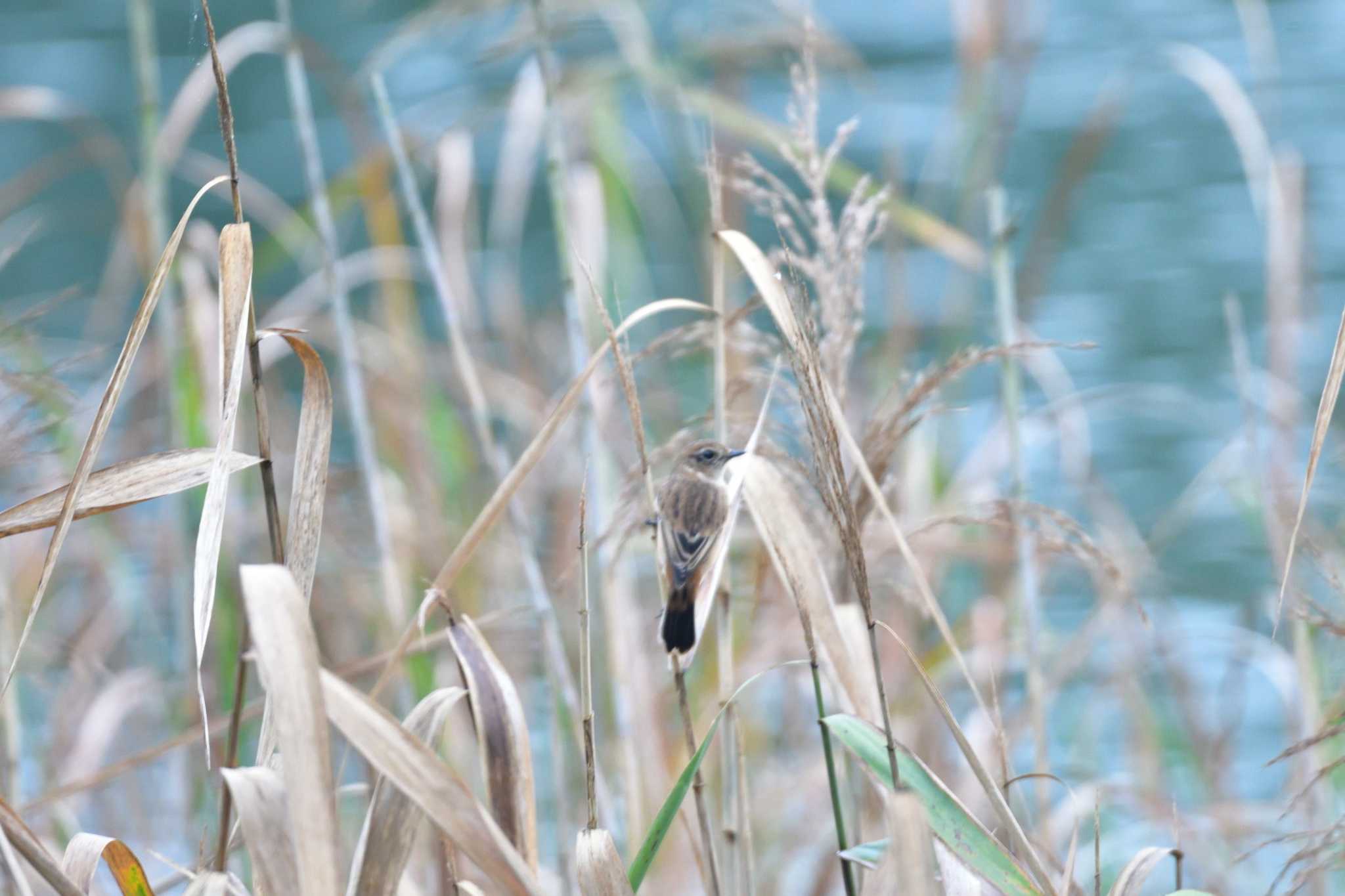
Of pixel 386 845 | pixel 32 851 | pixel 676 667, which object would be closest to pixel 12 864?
pixel 32 851

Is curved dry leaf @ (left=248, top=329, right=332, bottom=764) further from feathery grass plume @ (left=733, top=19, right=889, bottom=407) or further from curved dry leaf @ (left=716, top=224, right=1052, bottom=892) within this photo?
feathery grass plume @ (left=733, top=19, right=889, bottom=407)

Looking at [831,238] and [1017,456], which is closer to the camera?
[831,238]

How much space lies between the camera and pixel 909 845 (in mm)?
888

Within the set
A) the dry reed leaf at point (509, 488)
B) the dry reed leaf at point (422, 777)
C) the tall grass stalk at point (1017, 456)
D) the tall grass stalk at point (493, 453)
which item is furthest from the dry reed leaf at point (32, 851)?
→ the tall grass stalk at point (1017, 456)

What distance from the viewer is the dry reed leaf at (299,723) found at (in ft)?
2.84

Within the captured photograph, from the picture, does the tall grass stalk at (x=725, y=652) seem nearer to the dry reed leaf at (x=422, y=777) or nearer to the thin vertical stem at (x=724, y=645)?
the thin vertical stem at (x=724, y=645)

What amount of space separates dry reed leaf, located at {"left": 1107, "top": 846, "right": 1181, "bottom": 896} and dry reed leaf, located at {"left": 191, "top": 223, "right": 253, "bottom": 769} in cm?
69

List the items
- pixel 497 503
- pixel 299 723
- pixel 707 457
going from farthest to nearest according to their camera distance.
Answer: pixel 707 457 → pixel 497 503 → pixel 299 723

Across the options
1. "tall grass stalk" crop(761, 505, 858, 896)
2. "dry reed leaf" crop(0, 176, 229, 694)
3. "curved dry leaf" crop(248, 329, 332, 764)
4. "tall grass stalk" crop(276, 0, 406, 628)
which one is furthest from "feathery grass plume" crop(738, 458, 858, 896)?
"tall grass stalk" crop(276, 0, 406, 628)

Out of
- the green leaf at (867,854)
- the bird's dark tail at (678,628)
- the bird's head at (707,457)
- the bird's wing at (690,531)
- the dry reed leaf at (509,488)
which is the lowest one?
the green leaf at (867,854)

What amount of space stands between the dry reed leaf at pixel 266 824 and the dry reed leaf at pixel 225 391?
5 centimetres

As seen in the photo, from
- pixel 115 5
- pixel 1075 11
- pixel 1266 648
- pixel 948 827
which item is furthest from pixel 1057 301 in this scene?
pixel 115 5

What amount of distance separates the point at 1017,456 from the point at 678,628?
63 centimetres

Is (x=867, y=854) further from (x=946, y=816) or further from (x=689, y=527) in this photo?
(x=689, y=527)
